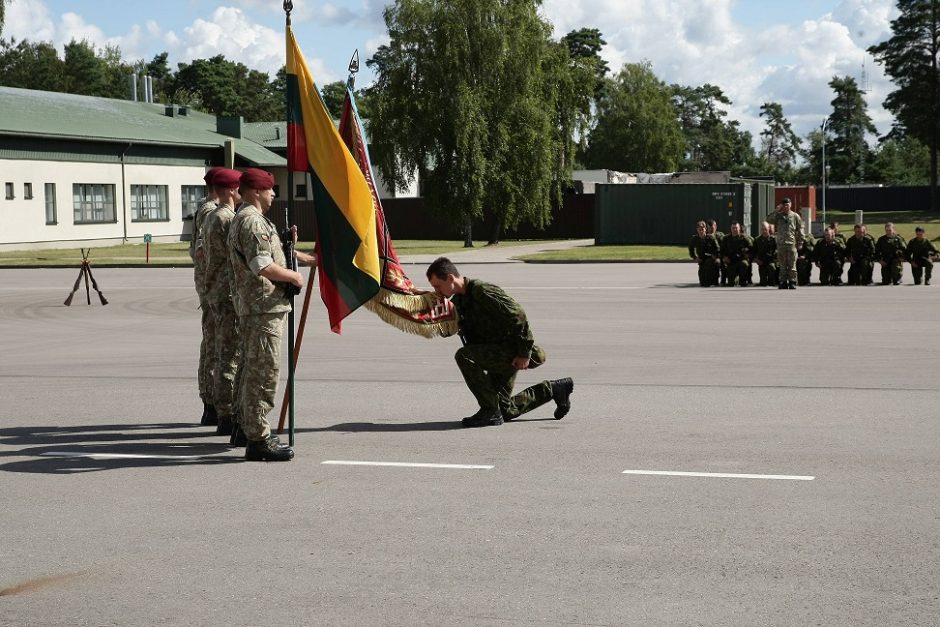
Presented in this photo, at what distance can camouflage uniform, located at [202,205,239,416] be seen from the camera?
930 centimetres

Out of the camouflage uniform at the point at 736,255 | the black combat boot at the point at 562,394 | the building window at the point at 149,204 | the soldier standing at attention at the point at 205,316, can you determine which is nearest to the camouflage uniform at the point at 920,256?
the camouflage uniform at the point at 736,255

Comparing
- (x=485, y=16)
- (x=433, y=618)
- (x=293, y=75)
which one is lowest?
(x=433, y=618)

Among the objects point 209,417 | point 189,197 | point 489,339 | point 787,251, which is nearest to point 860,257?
point 787,251

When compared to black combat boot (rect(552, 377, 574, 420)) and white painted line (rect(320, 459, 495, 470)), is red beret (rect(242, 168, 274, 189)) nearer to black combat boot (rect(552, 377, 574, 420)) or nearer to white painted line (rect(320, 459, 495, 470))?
white painted line (rect(320, 459, 495, 470))

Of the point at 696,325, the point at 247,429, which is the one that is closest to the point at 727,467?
the point at 247,429

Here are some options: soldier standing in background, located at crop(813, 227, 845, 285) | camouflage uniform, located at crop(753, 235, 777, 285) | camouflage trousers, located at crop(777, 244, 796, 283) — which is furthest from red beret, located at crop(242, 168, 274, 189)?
soldier standing in background, located at crop(813, 227, 845, 285)

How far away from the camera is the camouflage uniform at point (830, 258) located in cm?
2608

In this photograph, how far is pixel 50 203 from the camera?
49719 millimetres

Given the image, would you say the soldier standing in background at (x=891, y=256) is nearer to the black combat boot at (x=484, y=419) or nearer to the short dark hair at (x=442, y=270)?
the black combat boot at (x=484, y=419)

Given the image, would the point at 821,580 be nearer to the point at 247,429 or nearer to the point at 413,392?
the point at 247,429

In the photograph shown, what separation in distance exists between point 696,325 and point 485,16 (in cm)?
3242

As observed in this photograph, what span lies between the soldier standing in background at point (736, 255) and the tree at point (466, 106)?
21754 millimetres

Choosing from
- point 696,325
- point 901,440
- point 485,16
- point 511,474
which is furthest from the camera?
point 485,16

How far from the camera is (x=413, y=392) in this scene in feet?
38.1
